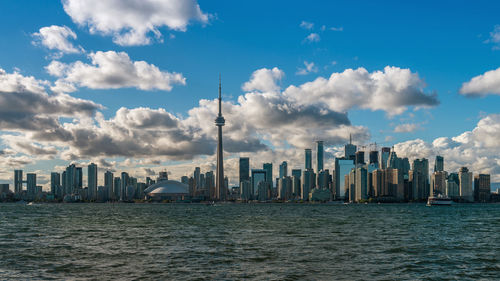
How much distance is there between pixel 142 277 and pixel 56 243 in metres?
32.3

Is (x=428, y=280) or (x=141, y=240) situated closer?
(x=428, y=280)

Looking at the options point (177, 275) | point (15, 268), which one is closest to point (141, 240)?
point (15, 268)

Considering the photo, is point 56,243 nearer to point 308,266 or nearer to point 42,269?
point 42,269

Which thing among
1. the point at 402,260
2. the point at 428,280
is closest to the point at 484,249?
the point at 402,260

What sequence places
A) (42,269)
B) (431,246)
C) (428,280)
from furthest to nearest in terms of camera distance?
1. (431,246)
2. (42,269)
3. (428,280)

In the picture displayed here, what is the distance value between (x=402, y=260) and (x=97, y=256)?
32.2 m

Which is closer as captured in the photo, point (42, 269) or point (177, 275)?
point (177, 275)

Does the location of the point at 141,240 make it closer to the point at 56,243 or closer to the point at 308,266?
the point at 56,243

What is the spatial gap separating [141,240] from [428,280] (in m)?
44.1

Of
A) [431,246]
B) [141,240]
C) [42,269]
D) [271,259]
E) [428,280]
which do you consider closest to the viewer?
[428,280]

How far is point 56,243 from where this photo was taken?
2655 inches

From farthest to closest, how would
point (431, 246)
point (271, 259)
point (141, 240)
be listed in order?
point (141, 240), point (431, 246), point (271, 259)

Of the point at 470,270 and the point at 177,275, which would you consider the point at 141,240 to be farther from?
the point at 470,270

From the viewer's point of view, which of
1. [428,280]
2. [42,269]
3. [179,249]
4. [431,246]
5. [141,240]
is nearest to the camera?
[428,280]
